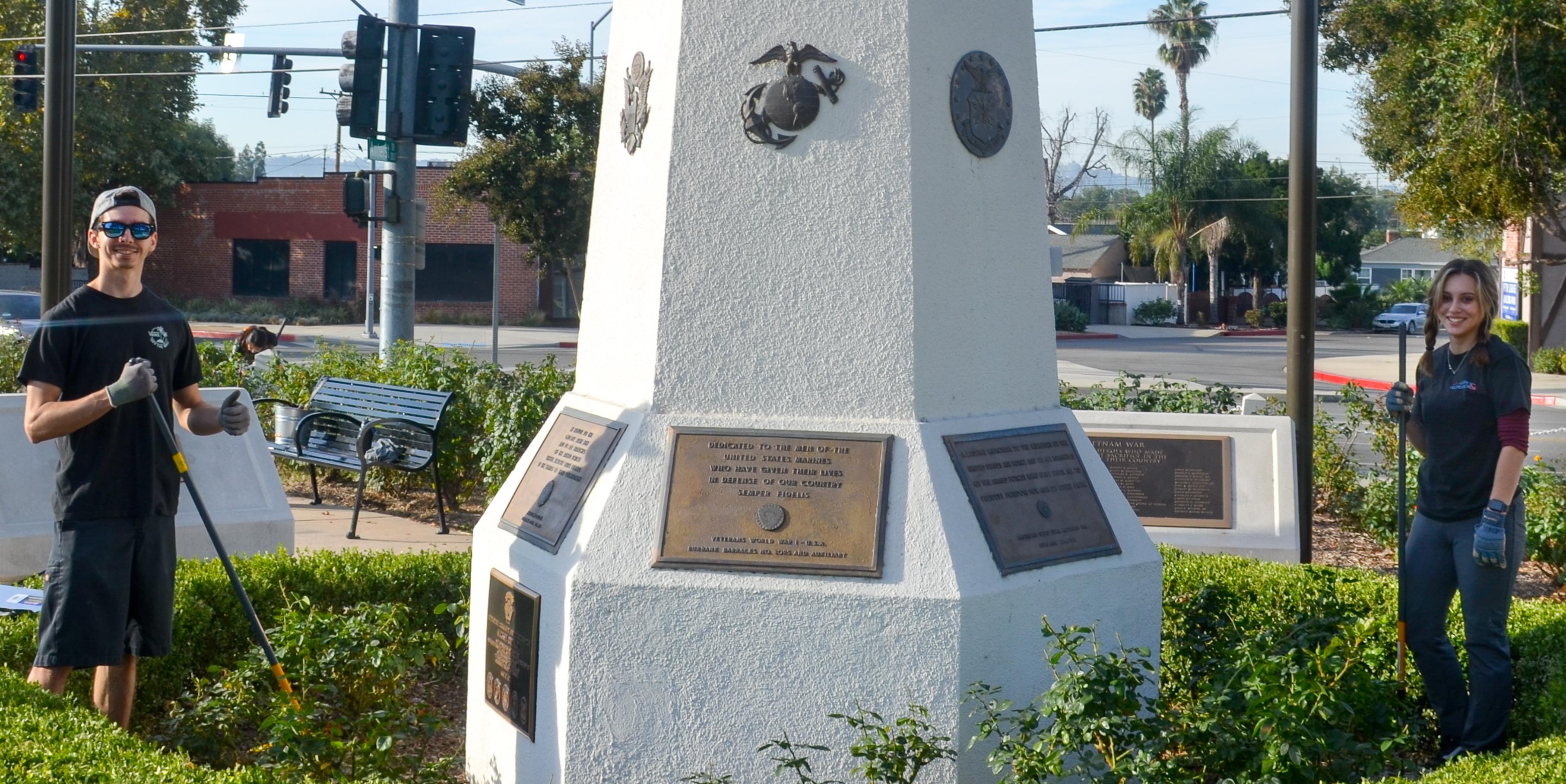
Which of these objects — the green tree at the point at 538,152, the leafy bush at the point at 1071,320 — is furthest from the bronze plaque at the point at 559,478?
the leafy bush at the point at 1071,320

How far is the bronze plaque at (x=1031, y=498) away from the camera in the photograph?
401 centimetres

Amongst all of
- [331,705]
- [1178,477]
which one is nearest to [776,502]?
[331,705]

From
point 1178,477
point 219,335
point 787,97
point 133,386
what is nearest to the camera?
point 133,386

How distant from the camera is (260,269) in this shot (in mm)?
41656

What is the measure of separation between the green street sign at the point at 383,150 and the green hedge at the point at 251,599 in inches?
→ 297

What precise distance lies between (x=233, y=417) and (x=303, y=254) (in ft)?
129

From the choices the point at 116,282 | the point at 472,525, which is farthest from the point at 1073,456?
the point at 472,525

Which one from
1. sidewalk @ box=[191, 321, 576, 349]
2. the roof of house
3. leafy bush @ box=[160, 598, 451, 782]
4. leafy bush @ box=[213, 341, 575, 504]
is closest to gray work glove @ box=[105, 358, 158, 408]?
leafy bush @ box=[160, 598, 451, 782]

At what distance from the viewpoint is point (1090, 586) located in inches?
163

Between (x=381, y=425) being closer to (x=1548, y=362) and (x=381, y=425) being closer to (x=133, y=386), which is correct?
(x=133, y=386)

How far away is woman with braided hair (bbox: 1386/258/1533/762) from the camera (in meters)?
4.18

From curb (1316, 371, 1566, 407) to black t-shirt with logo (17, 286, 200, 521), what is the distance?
15.0m

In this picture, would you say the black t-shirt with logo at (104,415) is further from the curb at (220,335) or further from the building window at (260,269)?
the building window at (260,269)

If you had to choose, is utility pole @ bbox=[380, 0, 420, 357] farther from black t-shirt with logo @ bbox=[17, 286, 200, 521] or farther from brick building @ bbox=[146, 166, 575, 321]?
brick building @ bbox=[146, 166, 575, 321]
